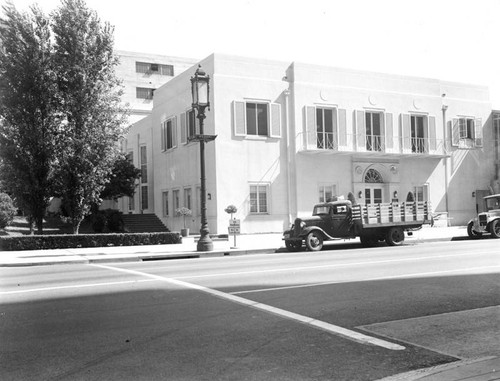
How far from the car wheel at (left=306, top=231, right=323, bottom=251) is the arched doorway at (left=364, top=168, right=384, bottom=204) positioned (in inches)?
500

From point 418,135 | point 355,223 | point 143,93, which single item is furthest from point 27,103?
point 143,93

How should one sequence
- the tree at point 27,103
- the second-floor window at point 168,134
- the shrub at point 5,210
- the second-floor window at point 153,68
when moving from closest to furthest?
the tree at point 27,103
the shrub at point 5,210
the second-floor window at point 168,134
the second-floor window at point 153,68

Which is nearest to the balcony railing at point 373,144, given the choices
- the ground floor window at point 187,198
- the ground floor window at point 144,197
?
the ground floor window at point 187,198

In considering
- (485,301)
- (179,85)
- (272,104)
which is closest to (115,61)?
(179,85)

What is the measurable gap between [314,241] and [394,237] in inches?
146

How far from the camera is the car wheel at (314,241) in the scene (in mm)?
18091

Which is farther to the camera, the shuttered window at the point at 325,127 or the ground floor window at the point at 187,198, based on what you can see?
the ground floor window at the point at 187,198

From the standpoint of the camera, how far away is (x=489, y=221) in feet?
68.7

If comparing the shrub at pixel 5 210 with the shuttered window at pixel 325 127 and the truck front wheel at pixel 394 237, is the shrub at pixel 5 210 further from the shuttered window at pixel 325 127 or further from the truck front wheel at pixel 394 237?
the truck front wheel at pixel 394 237

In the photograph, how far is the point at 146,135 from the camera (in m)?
36.4

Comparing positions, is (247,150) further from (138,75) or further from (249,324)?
(138,75)

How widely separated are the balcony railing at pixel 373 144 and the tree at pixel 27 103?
43.9ft

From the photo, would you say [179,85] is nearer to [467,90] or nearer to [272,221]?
[272,221]

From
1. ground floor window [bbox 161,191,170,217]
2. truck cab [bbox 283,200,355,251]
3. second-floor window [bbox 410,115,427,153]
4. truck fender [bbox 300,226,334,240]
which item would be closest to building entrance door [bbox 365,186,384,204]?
second-floor window [bbox 410,115,427,153]
